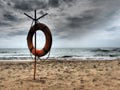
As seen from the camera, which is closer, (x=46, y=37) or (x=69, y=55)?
(x=46, y=37)

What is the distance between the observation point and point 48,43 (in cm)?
648

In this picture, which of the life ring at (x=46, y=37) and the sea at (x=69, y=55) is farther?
the sea at (x=69, y=55)

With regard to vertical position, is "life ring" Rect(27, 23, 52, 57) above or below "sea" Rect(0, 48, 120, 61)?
above

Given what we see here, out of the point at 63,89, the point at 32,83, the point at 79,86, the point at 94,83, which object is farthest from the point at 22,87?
the point at 94,83

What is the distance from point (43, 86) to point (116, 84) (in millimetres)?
2115

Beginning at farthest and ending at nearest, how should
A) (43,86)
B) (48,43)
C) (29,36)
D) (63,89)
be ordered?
1. (29,36)
2. (48,43)
3. (43,86)
4. (63,89)

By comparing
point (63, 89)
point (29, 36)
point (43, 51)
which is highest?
Result: point (29, 36)

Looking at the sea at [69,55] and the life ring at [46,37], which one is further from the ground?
the life ring at [46,37]

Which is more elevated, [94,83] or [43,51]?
[43,51]

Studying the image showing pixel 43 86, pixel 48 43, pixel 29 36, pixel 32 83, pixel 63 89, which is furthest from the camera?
pixel 29 36

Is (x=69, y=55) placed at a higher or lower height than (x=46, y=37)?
lower

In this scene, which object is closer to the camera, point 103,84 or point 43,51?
point 103,84

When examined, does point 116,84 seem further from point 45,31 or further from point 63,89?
point 45,31

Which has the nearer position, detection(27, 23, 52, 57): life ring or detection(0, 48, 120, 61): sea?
detection(27, 23, 52, 57): life ring
